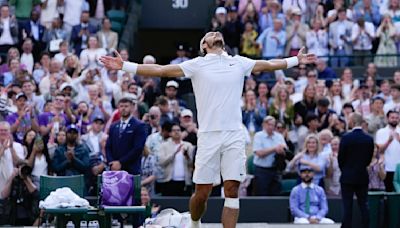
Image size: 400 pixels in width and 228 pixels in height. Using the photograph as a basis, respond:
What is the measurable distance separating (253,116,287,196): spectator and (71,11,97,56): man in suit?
18.2 feet

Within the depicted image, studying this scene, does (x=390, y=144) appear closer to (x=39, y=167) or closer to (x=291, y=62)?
(x=39, y=167)

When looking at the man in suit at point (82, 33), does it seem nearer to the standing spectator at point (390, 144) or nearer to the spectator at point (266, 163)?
the spectator at point (266, 163)

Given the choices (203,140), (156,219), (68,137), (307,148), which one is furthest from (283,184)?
(203,140)

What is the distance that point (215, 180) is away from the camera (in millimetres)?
15891

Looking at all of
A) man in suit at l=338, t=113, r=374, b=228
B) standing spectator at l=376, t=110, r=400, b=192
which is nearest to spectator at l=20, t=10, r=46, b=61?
standing spectator at l=376, t=110, r=400, b=192

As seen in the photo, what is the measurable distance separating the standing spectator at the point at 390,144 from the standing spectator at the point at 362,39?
15.2ft

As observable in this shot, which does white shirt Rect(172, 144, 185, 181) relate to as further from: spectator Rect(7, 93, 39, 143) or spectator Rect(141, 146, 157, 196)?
spectator Rect(7, 93, 39, 143)

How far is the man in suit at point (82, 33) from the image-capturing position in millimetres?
26975

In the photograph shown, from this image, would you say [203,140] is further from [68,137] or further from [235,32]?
[235,32]

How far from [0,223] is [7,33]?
261 inches

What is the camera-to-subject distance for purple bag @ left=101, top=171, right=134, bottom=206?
17.6 m

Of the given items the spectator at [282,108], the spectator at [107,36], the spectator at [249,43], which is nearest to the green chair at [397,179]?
the spectator at [282,108]

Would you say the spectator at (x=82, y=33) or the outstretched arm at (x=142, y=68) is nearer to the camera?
the outstretched arm at (x=142, y=68)

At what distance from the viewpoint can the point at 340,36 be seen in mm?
27297
